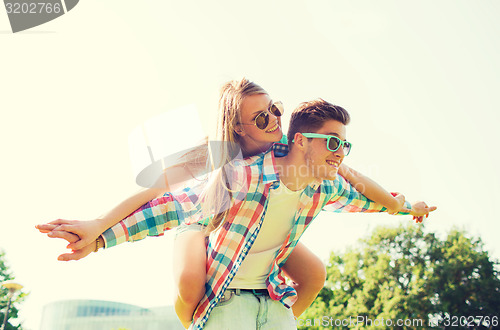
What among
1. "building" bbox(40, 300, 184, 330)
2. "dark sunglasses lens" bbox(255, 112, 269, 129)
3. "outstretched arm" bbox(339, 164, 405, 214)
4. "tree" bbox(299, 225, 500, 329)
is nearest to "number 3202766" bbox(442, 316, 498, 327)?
"tree" bbox(299, 225, 500, 329)

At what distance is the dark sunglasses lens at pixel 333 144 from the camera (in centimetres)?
283

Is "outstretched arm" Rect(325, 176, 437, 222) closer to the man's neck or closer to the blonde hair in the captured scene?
the man's neck

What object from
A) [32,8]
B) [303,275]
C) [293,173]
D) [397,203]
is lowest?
[303,275]

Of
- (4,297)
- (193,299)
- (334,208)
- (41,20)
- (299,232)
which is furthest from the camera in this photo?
(4,297)

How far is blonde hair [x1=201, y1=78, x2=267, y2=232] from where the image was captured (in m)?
2.53

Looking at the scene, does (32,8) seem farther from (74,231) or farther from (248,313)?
(248,313)

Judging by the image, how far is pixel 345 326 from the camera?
76.0 feet

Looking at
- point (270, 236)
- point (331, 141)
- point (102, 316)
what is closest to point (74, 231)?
point (270, 236)

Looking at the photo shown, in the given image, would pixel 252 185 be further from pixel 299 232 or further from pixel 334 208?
pixel 334 208

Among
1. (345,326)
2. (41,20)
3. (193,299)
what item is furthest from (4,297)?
(193,299)

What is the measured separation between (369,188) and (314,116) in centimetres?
70

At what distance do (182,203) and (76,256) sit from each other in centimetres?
64

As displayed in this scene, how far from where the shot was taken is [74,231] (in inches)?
83.4

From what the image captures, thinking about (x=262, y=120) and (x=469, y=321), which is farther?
(x=469, y=321)
